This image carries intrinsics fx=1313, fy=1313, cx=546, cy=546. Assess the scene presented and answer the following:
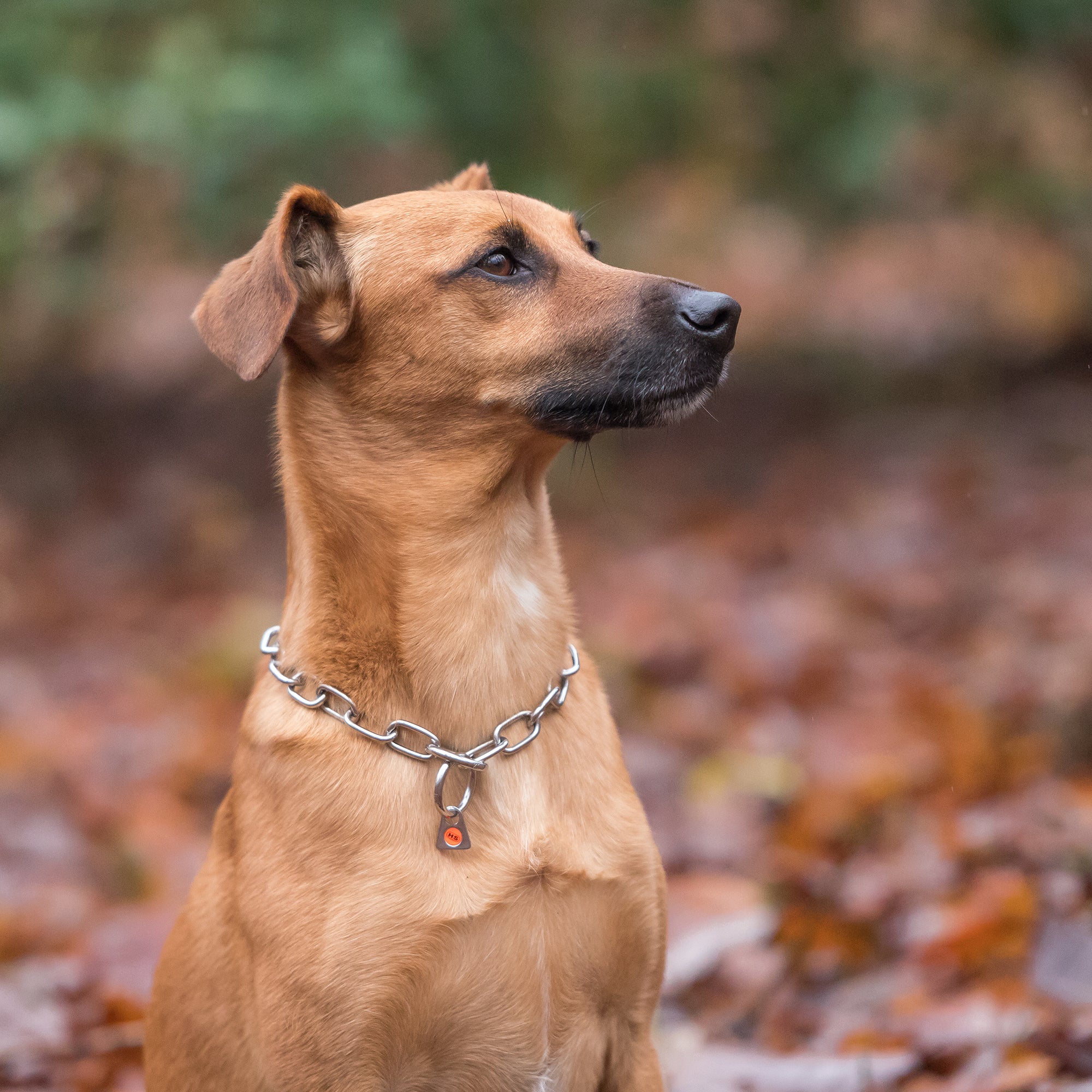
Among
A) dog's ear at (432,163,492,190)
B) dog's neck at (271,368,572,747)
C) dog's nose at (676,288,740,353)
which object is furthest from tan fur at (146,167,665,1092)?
dog's ear at (432,163,492,190)

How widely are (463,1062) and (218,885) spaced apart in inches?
25.1

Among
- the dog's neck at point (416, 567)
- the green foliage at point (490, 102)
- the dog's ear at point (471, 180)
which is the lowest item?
the dog's neck at point (416, 567)

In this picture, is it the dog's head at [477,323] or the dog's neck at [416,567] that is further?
the dog's head at [477,323]

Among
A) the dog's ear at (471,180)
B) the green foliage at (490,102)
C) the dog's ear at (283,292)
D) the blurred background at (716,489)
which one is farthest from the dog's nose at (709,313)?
the green foliage at (490,102)

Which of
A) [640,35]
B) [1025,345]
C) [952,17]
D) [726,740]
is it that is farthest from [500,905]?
[1025,345]

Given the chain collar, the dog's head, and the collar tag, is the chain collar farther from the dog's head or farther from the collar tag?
the dog's head

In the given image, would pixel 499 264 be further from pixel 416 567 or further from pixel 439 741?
pixel 439 741

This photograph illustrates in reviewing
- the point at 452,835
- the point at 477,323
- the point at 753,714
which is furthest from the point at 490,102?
the point at 452,835

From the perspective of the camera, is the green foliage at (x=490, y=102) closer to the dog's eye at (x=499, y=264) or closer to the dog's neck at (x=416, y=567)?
the dog's eye at (x=499, y=264)

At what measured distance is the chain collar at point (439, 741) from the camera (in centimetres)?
262

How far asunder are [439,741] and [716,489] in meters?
6.37

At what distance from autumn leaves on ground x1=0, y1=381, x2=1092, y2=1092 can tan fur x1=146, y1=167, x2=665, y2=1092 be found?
99 cm

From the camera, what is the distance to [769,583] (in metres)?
7.28

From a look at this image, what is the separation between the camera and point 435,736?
2723mm
